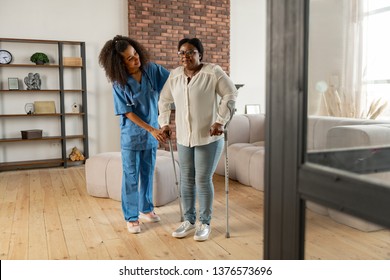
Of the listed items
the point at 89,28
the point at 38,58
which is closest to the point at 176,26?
the point at 89,28

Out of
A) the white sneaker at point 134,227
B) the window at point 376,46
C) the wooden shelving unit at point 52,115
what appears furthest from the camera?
the wooden shelving unit at point 52,115

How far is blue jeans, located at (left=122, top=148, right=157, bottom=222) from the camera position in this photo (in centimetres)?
305

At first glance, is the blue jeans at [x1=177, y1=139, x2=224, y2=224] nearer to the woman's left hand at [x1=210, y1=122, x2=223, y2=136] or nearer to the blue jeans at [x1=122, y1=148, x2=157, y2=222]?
the woman's left hand at [x1=210, y1=122, x2=223, y2=136]

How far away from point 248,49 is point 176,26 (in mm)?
1471

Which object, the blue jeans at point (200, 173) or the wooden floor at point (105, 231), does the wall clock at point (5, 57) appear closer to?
the wooden floor at point (105, 231)

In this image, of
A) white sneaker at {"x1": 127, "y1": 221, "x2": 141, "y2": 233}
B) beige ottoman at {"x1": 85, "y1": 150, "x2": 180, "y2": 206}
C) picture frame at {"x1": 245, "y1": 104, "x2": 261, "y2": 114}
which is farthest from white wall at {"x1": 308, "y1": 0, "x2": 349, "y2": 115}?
picture frame at {"x1": 245, "y1": 104, "x2": 261, "y2": 114}

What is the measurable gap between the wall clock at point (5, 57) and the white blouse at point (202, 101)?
388cm

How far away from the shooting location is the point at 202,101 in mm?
2717

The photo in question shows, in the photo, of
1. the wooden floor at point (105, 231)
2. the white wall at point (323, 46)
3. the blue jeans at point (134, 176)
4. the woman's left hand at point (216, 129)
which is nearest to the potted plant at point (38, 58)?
the wooden floor at point (105, 231)

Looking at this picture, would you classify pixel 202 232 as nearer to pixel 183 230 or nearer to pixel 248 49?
pixel 183 230

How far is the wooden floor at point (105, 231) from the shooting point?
2641 millimetres

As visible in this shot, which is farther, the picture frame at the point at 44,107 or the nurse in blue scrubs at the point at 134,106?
the picture frame at the point at 44,107
